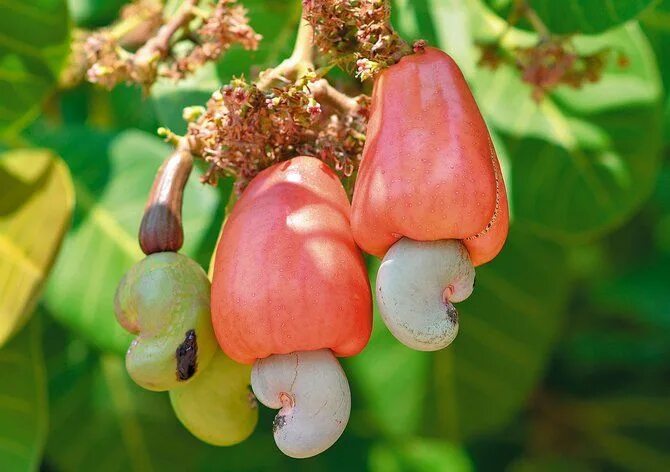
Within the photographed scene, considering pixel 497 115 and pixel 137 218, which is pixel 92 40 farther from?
pixel 497 115

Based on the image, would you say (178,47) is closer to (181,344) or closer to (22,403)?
(181,344)

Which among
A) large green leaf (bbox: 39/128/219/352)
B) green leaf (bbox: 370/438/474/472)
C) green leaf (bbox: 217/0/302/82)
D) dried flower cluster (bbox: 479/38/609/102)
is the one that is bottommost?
green leaf (bbox: 370/438/474/472)

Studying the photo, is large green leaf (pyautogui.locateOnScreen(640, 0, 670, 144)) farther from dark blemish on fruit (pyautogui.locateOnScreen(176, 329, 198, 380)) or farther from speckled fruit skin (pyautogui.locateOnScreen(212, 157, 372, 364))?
dark blemish on fruit (pyautogui.locateOnScreen(176, 329, 198, 380))

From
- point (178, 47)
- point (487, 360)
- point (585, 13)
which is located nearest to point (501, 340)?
point (487, 360)

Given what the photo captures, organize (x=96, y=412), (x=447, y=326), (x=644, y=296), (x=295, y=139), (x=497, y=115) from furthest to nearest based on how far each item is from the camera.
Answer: (x=644, y=296)
(x=96, y=412)
(x=497, y=115)
(x=295, y=139)
(x=447, y=326)

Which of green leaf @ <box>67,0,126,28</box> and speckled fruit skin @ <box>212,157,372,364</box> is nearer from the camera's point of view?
speckled fruit skin @ <box>212,157,372,364</box>

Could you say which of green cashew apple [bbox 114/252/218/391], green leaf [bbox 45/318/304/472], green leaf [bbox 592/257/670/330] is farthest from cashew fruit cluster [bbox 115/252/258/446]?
green leaf [bbox 592/257/670/330]

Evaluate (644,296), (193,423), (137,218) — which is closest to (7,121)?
(137,218)

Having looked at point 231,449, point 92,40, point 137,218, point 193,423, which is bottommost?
point 231,449
